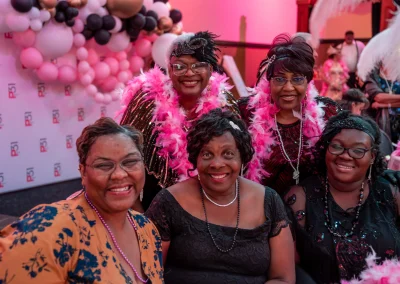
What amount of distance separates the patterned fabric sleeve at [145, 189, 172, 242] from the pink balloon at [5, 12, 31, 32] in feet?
8.49

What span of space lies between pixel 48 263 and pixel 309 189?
1.44 metres

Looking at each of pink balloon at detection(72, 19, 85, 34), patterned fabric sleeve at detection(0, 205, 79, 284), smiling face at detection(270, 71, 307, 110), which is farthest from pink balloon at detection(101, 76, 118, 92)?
patterned fabric sleeve at detection(0, 205, 79, 284)

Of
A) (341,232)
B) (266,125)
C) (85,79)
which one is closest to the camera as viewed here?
(341,232)

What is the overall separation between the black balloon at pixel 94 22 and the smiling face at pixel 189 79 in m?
2.08

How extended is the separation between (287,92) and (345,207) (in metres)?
0.75

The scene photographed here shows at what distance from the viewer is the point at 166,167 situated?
2.88 meters

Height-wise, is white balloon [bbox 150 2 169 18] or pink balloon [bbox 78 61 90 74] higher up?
white balloon [bbox 150 2 169 18]

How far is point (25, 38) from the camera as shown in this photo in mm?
4281

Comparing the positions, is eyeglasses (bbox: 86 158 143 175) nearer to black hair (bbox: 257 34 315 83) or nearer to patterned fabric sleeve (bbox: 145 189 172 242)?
patterned fabric sleeve (bbox: 145 189 172 242)

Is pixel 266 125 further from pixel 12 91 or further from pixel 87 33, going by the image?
pixel 12 91

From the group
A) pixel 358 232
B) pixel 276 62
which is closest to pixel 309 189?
pixel 358 232

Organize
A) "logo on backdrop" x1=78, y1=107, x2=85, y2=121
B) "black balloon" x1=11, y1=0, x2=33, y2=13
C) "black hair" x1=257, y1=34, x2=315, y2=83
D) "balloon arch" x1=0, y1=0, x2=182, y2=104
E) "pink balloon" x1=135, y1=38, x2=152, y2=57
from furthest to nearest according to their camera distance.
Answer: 1. "pink balloon" x1=135, y1=38, x2=152, y2=57
2. "logo on backdrop" x1=78, y1=107, x2=85, y2=121
3. "balloon arch" x1=0, y1=0, x2=182, y2=104
4. "black balloon" x1=11, y1=0, x2=33, y2=13
5. "black hair" x1=257, y1=34, x2=315, y2=83

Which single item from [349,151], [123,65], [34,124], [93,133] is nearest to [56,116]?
[34,124]

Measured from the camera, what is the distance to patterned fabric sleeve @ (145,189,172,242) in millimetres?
2105
